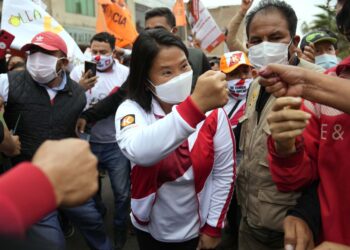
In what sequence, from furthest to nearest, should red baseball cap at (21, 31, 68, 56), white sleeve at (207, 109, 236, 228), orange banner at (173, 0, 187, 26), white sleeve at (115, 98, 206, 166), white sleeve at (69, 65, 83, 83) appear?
orange banner at (173, 0, 187, 26)
white sleeve at (69, 65, 83, 83)
red baseball cap at (21, 31, 68, 56)
white sleeve at (207, 109, 236, 228)
white sleeve at (115, 98, 206, 166)

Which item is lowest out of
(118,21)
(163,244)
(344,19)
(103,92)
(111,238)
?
(111,238)

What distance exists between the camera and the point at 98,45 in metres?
4.40

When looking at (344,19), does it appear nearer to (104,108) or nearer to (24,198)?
(24,198)

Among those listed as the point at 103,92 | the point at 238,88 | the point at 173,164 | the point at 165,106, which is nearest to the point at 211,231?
the point at 173,164

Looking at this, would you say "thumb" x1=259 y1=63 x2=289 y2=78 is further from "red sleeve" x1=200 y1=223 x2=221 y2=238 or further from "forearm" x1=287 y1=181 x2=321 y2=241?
"red sleeve" x1=200 y1=223 x2=221 y2=238

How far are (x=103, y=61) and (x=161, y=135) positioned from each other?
2933 millimetres

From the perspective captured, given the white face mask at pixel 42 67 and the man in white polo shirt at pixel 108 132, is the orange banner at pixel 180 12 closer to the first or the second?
the man in white polo shirt at pixel 108 132

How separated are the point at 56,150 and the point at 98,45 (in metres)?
3.65

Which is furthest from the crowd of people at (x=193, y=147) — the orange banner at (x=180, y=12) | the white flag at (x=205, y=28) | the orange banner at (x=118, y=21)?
the orange banner at (x=180, y=12)

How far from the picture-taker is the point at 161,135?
153 cm

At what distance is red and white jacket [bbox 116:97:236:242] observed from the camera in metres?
1.84

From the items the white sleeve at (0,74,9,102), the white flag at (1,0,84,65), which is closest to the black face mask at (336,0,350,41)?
the white sleeve at (0,74,9,102)

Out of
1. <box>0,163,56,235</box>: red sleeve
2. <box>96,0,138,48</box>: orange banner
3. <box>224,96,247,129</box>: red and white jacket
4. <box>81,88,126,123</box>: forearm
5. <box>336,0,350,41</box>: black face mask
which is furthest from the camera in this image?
<box>96,0,138,48</box>: orange banner

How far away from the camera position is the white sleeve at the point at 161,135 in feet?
4.91
